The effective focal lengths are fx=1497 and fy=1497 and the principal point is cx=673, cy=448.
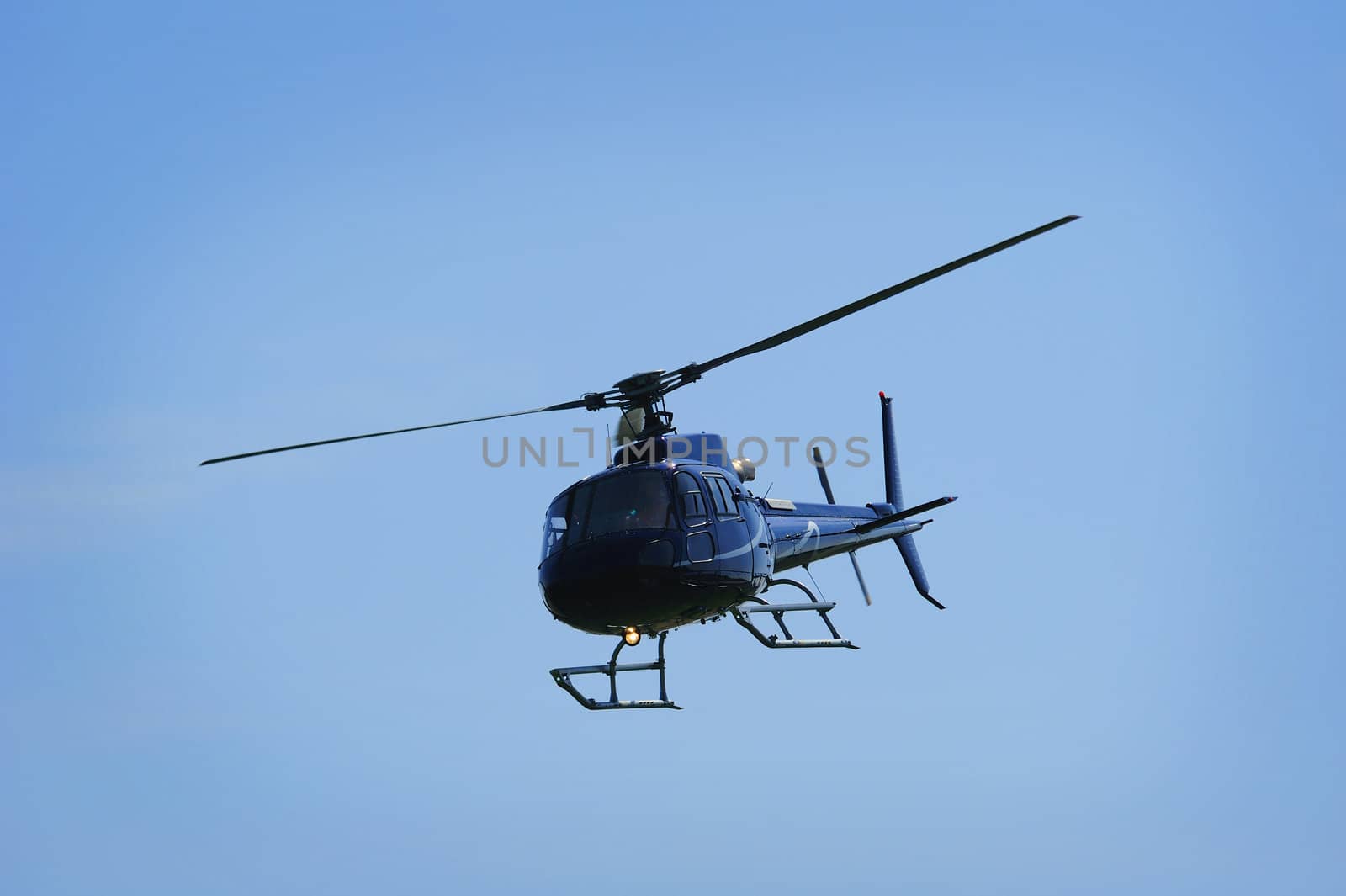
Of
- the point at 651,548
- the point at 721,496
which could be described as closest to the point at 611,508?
the point at 651,548

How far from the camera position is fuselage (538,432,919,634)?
25797 millimetres

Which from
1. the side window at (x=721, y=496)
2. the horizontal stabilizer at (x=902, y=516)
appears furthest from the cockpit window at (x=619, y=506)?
the horizontal stabilizer at (x=902, y=516)

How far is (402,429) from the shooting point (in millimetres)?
26859

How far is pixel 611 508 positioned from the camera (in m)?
26.6

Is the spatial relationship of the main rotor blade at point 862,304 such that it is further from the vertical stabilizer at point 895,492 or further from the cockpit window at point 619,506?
the vertical stabilizer at point 895,492

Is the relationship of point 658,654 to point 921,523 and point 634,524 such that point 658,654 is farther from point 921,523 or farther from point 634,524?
point 921,523

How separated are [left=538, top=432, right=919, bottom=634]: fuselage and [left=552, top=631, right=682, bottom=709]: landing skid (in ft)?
7.28

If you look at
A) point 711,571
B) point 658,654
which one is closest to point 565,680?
point 658,654

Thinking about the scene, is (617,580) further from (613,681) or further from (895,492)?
(895,492)

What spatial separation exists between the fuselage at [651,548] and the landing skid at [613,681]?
2219mm

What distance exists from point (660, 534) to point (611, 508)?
43.4 inches

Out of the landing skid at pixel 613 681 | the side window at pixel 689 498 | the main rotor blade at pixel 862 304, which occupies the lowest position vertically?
the landing skid at pixel 613 681

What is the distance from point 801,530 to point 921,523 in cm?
661

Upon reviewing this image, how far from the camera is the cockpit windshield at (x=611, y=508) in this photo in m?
26.3
